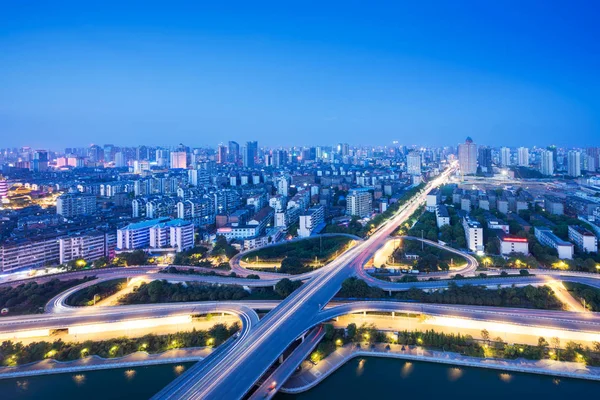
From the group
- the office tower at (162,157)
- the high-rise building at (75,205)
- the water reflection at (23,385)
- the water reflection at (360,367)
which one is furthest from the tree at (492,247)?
the office tower at (162,157)

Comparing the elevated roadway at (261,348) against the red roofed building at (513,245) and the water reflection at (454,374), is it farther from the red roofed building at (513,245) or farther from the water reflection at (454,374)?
the red roofed building at (513,245)

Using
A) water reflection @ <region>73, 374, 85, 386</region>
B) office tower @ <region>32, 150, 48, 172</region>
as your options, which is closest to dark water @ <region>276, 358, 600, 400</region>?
water reflection @ <region>73, 374, 85, 386</region>

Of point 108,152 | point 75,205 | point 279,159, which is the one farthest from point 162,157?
point 75,205

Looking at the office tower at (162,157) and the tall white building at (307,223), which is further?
the office tower at (162,157)

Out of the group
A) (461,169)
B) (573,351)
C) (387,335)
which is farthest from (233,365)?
(461,169)

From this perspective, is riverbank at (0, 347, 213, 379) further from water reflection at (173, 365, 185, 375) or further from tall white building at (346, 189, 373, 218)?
tall white building at (346, 189, 373, 218)

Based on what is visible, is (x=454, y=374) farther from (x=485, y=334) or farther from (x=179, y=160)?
(x=179, y=160)
